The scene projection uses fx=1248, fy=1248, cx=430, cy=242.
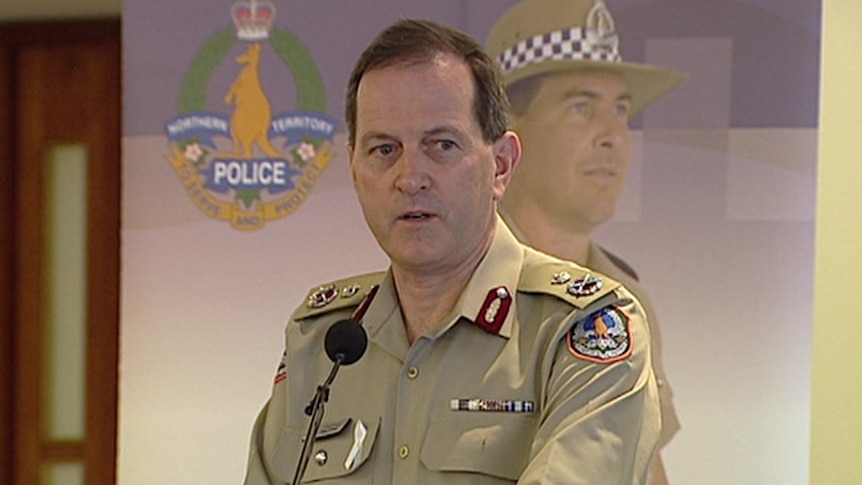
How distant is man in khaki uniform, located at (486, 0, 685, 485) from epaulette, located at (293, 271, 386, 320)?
4.26 feet

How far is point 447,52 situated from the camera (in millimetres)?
1487

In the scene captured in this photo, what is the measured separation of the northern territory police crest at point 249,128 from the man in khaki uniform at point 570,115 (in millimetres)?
494

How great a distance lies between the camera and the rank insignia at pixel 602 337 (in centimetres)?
141

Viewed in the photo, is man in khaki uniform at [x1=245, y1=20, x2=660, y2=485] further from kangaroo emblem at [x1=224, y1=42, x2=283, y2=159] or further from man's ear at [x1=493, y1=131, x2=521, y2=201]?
kangaroo emblem at [x1=224, y1=42, x2=283, y2=159]

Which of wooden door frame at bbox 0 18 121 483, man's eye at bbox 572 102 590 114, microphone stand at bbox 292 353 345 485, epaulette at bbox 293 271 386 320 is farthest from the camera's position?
wooden door frame at bbox 0 18 121 483

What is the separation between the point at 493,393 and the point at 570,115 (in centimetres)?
159

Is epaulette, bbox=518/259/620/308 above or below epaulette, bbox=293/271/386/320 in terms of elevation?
above

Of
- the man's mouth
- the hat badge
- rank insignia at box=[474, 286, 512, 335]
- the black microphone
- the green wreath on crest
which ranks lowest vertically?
the black microphone

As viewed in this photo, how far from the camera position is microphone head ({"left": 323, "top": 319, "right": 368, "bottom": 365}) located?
1.41 metres

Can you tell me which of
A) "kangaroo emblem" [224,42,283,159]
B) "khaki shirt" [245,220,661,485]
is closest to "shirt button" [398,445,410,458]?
"khaki shirt" [245,220,661,485]

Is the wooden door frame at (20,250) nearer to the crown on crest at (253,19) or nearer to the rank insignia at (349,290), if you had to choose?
the crown on crest at (253,19)

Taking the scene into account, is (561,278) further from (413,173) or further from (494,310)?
(413,173)

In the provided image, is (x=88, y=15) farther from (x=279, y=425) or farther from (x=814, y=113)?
(x=279, y=425)

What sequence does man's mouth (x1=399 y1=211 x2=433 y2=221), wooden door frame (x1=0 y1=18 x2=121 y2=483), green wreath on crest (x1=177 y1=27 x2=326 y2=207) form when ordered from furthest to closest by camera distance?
wooden door frame (x1=0 y1=18 x2=121 y2=483) < green wreath on crest (x1=177 y1=27 x2=326 y2=207) < man's mouth (x1=399 y1=211 x2=433 y2=221)
